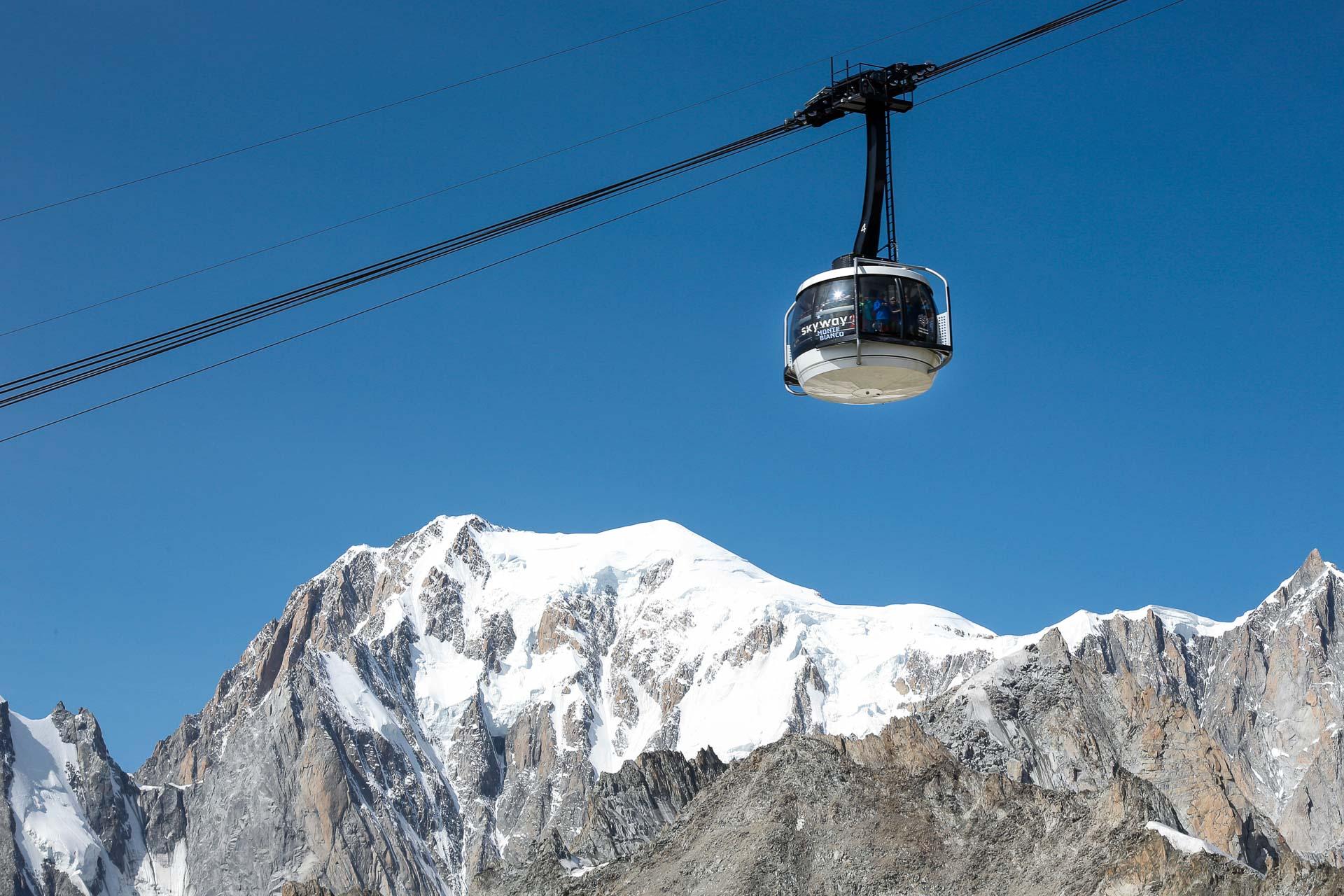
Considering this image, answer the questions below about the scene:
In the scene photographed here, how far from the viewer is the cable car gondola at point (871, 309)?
2231cm

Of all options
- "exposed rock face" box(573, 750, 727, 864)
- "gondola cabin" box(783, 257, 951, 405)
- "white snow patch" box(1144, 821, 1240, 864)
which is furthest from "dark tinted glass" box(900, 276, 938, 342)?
"exposed rock face" box(573, 750, 727, 864)

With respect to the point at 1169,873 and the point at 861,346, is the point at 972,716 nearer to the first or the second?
the point at 1169,873

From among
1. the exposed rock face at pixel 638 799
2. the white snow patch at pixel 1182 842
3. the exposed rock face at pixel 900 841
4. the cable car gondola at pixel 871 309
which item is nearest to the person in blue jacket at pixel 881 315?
the cable car gondola at pixel 871 309

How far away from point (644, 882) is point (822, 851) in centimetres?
1399

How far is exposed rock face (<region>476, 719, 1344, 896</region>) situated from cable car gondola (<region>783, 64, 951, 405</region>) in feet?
239

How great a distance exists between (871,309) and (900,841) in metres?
92.7

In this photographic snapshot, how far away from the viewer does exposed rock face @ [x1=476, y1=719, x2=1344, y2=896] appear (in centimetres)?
9581

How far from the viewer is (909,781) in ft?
386

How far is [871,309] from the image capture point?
22906 mm

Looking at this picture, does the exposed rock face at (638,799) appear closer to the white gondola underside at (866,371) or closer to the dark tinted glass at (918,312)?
the white gondola underside at (866,371)

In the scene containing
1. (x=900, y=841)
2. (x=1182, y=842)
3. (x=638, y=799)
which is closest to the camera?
(x=1182, y=842)

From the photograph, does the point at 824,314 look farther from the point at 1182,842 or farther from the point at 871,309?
the point at 1182,842

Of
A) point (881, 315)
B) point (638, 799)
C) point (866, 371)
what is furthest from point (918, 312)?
point (638, 799)

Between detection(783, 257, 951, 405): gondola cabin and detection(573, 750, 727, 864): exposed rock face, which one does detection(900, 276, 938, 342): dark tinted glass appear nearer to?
detection(783, 257, 951, 405): gondola cabin
